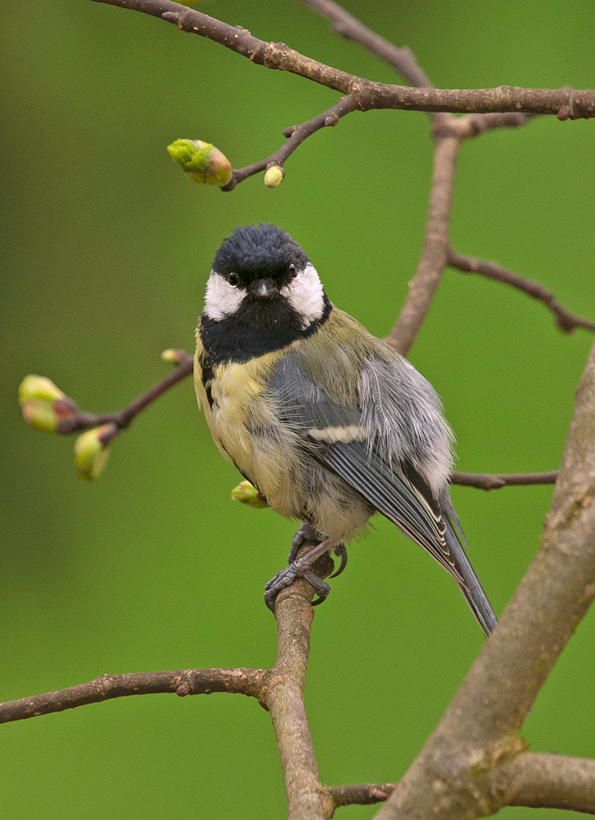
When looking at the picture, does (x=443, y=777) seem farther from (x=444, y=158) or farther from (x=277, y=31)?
(x=277, y=31)

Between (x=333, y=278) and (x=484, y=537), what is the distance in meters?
0.61

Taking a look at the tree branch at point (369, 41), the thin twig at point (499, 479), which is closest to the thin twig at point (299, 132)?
the thin twig at point (499, 479)

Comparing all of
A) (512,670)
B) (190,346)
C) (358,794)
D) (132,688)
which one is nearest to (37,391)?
(132,688)

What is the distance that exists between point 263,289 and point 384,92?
34 cm

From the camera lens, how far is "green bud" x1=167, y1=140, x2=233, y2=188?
2.82 feet

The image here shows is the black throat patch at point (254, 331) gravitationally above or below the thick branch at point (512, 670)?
above

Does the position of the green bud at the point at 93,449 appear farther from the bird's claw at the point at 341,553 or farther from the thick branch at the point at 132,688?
the thick branch at the point at 132,688

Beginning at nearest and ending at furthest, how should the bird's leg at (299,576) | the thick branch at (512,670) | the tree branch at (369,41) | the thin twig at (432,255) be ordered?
the thick branch at (512,670) < the bird's leg at (299,576) < the thin twig at (432,255) < the tree branch at (369,41)

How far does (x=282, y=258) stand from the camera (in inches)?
43.5

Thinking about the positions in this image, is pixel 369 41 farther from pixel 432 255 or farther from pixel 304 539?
pixel 304 539

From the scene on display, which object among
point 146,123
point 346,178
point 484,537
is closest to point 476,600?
point 484,537

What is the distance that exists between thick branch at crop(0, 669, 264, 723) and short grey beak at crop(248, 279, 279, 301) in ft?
1.53

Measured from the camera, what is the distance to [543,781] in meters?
0.50

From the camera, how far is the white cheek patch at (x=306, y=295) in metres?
1.14
